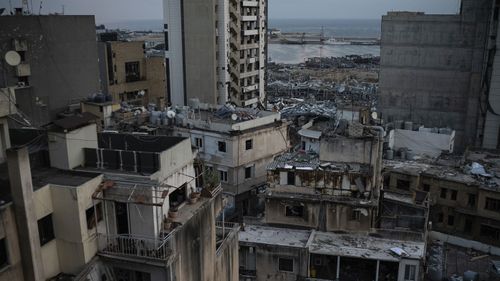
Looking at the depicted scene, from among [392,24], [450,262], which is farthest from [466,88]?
[450,262]

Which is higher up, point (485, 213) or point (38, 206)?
point (38, 206)

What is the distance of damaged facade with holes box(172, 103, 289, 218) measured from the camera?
115 ft

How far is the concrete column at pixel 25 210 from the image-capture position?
33.3ft

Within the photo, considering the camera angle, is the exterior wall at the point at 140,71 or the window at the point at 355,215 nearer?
the window at the point at 355,215

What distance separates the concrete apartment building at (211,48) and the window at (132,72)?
391cm

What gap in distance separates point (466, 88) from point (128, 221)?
153 ft

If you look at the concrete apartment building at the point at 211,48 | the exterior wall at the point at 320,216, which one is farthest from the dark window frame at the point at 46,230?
the concrete apartment building at the point at 211,48

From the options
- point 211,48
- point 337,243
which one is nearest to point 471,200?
point 337,243

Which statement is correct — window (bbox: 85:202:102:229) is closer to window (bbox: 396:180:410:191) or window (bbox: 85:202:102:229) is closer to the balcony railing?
the balcony railing

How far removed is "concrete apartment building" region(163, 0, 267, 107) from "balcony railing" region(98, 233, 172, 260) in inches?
1791

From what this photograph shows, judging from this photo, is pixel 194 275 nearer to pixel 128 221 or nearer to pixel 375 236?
pixel 128 221

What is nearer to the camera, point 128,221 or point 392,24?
point 128,221

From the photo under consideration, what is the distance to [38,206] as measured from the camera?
439 inches

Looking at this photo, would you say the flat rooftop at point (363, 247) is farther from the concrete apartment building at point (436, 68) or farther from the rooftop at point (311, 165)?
the concrete apartment building at point (436, 68)
